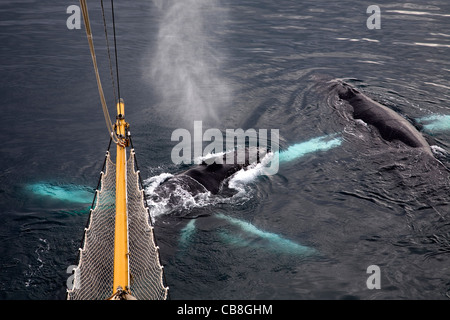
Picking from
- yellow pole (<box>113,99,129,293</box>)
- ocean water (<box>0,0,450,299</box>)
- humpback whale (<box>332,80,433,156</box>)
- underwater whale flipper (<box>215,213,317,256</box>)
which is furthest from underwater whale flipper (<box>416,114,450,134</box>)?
yellow pole (<box>113,99,129,293</box>)

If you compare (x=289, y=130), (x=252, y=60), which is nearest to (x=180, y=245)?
(x=289, y=130)

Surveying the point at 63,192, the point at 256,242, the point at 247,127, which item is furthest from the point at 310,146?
the point at 63,192

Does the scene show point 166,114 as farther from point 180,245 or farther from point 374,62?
point 374,62

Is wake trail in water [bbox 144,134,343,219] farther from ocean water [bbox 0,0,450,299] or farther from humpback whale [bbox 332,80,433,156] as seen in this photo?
humpback whale [bbox 332,80,433,156]

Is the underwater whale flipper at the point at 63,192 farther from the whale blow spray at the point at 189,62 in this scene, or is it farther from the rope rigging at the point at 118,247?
the whale blow spray at the point at 189,62

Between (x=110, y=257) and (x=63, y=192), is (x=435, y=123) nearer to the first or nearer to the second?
(x=110, y=257)

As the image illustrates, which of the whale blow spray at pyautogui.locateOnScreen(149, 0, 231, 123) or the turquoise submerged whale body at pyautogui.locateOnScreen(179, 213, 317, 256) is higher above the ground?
the whale blow spray at pyautogui.locateOnScreen(149, 0, 231, 123)

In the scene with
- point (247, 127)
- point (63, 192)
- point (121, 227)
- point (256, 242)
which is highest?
point (247, 127)
